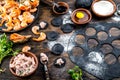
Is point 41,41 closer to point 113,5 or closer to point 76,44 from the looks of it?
point 76,44

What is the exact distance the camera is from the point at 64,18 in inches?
141

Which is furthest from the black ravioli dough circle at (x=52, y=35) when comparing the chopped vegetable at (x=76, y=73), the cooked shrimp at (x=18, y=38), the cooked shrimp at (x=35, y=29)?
the chopped vegetable at (x=76, y=73)

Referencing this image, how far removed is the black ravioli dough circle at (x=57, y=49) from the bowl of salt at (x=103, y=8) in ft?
1.85

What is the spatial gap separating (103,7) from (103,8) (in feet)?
0.05

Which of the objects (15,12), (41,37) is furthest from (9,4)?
(41,37)

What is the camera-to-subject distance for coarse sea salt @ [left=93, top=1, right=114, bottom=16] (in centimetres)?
350

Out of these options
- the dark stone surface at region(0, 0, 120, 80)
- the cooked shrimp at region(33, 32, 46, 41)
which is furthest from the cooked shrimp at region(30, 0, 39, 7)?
the cooked shrimp at region(33, 32, 46, 41)

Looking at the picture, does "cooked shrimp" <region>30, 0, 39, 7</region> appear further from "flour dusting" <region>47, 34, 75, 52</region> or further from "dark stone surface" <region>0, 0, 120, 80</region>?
"flour dusting" <region>47, 34, 75, 52</region>

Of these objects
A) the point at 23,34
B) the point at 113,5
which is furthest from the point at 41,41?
the point at 113,5

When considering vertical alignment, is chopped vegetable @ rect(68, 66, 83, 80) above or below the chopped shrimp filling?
below

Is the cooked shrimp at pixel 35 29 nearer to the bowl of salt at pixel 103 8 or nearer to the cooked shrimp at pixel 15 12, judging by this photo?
the cooked shrimp at pixel 15 12

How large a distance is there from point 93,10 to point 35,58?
89 cm

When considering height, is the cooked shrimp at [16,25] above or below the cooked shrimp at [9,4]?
below

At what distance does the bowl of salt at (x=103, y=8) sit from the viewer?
3482 millimetres
